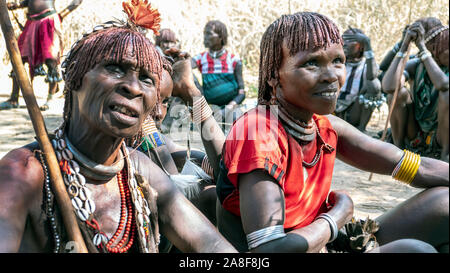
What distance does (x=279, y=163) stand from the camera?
2.31 meters

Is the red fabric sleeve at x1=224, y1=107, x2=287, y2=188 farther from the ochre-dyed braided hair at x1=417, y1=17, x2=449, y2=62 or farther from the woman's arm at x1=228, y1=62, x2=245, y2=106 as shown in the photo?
the woman's arm at x1=228, y1=62, x2=245, y2=106

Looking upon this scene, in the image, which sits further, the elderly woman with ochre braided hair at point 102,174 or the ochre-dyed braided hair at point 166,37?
the ochre-dyed braided hair at point 166,37

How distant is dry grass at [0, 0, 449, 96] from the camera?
11805 mm

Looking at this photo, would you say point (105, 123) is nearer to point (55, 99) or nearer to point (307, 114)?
point (307, 114)

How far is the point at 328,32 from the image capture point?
242 centimetres

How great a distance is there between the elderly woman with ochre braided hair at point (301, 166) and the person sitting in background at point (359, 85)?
17.4 feet

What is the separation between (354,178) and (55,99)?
6.18 metres

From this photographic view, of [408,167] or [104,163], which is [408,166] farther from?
[104,163]

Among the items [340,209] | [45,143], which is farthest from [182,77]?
[45,143]

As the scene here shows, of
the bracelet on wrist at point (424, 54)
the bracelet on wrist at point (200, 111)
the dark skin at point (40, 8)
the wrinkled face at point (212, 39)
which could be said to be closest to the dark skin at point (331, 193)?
the bracelet on wrist at point (200, 111)

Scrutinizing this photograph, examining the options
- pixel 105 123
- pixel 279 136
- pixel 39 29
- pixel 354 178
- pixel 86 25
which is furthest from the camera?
pixel 86 25

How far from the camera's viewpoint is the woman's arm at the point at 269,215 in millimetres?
2219

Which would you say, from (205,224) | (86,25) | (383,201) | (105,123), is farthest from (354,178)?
(86,25)

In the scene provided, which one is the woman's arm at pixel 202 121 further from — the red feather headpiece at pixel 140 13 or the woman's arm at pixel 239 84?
the woman's arm at pixel 239 84
